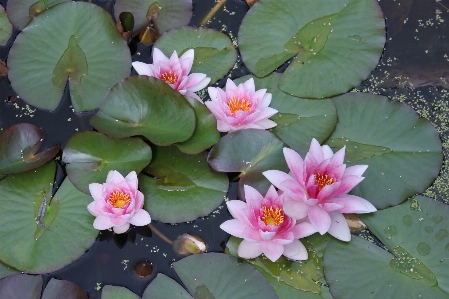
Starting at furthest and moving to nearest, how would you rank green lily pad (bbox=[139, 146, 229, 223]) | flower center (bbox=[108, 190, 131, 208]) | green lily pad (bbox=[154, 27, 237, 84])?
green lily pad (bbox=[154, 27, 237, 84])
green lily pad (bbox=[139, 146, 229, 223])
flower center (bbox=[108, 190, 131, 208])

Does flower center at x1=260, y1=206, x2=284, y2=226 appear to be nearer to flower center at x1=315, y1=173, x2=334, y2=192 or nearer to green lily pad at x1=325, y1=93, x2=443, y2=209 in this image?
flower center at x1=315, y1=173, x2=334, y2=192

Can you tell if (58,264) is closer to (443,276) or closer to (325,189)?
(325,189)

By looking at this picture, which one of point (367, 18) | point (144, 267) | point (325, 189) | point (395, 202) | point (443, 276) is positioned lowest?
point (144, 267)

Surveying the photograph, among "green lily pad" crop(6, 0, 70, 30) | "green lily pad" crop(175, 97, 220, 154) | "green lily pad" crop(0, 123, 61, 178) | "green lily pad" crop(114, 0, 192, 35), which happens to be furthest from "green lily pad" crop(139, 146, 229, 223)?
"green lily pad" crop(6, 0, 70, 30)

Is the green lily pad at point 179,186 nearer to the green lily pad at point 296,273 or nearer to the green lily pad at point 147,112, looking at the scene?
the green lily pad at point 147,112

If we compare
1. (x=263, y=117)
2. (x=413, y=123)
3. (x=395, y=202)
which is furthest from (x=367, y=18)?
(x=395, y=202)

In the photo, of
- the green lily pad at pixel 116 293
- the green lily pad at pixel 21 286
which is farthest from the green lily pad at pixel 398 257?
the green lily pad at pixel 21 286

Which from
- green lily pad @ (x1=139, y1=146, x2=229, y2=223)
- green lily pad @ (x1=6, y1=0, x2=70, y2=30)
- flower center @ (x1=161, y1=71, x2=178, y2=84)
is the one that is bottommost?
green lily pad @ (x1=139, y1=146, x2=229, y2=223)

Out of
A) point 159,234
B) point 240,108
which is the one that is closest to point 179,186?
point 159,234
